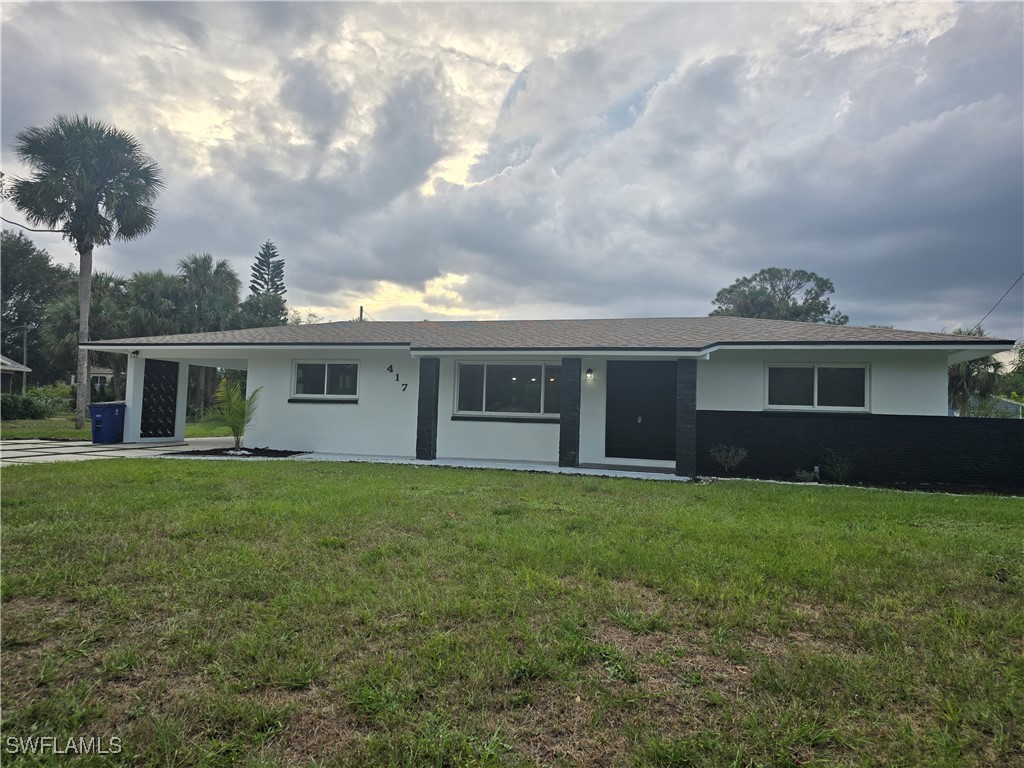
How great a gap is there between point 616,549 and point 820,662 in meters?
1.96

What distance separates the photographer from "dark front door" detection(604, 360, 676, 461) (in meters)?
11.6

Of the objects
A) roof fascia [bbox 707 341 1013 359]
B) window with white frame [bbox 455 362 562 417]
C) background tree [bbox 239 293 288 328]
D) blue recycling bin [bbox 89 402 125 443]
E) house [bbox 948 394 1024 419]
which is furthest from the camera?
background tree [bbox 239 293 288 328]

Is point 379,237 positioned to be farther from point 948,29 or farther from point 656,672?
point 656,672

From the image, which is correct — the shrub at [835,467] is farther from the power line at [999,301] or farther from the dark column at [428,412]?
the power line at [999,301]

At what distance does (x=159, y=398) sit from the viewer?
14.8 metres

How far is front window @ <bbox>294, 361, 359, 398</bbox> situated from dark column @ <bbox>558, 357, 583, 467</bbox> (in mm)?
5432

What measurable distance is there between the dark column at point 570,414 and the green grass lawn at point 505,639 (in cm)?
523

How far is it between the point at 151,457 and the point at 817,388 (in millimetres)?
13723

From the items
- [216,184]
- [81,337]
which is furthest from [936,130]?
[81,337]

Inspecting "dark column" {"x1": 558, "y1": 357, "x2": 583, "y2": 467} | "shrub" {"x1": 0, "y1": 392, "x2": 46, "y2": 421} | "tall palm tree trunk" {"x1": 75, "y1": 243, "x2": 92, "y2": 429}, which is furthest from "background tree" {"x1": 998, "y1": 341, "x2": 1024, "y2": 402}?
"shrub" {"x1": 0, "y1": 392, "x2": 46, "y2": 421}

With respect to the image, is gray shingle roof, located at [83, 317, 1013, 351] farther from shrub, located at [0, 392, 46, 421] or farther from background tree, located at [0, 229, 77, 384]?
background tree, located at [0, 229, 77, 384]

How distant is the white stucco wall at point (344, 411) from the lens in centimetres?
1266

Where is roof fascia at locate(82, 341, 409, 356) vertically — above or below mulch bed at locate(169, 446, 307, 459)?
above

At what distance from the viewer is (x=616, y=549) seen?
448cm
